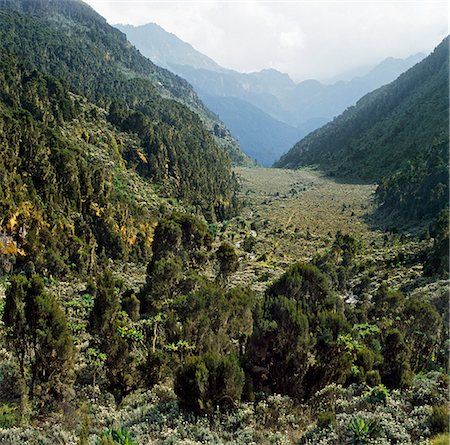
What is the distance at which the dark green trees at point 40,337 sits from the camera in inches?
492

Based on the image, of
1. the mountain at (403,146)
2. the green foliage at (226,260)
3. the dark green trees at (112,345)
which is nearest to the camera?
the dark green trees at (112,345)

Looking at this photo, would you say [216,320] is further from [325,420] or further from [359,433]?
[359,433]

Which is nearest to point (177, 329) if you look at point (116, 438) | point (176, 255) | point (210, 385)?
point (210, 385)

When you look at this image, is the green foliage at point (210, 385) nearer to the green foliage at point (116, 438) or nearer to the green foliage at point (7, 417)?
the green foliage at point (116, 438)

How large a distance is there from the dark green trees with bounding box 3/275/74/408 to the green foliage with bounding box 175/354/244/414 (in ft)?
13.4

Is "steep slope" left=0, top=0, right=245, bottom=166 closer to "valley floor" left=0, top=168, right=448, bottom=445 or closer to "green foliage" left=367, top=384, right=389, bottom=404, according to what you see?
"valley floor" left=0, top=168, right=448, bottom=445

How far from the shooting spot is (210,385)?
11.0m

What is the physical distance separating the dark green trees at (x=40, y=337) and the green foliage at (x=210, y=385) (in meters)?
4.08

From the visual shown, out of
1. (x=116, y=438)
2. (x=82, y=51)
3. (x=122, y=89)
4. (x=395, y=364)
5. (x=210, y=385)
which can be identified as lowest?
(x=116, y=438)

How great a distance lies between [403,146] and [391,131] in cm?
1612

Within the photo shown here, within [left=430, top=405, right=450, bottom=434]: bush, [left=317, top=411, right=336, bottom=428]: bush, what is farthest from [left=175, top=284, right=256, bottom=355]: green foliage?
[left=430, top=405, right=450, bottom=434]: bush

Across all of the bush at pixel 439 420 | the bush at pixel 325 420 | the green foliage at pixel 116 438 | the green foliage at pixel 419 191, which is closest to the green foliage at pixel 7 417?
the green foliage at pixel 116 438

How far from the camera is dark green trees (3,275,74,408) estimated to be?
12.5m

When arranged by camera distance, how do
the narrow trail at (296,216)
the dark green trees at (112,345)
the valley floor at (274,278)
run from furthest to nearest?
the narrow trail at (296,216) < the dark green trees at (112,345) < the valley floor at (274,278)
